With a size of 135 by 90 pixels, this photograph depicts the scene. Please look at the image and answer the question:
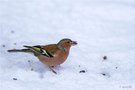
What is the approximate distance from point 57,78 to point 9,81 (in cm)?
71

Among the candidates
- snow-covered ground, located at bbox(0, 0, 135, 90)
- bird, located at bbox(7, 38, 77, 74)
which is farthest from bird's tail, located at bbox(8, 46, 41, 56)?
snow-covered ground, located at bbox(0, 0, 135, 90)

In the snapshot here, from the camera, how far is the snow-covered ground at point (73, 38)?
286 inches

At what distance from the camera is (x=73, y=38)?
9.04 metres

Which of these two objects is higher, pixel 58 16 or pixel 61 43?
A: pixel 58 16

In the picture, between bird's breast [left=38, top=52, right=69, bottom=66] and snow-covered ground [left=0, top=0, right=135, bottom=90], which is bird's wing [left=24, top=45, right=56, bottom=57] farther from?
snow-covered ground [left=0, top=0, right=135, bottom=90]

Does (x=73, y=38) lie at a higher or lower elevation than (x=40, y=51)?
higher

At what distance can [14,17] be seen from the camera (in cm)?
963

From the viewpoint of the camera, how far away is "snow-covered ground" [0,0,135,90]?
7258mm

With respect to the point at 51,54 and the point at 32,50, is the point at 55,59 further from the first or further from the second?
the point at 32,50

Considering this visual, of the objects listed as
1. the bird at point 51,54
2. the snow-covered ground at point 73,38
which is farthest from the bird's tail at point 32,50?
the snow-covered ground at point 73,38

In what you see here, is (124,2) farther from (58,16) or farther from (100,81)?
(100,81)

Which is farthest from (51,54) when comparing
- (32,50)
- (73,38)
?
(73,38)

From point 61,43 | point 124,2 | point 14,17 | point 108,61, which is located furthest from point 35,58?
point 124,2

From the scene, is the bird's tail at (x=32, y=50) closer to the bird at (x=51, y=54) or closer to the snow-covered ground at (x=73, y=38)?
the bird at (x=51, y=54)
